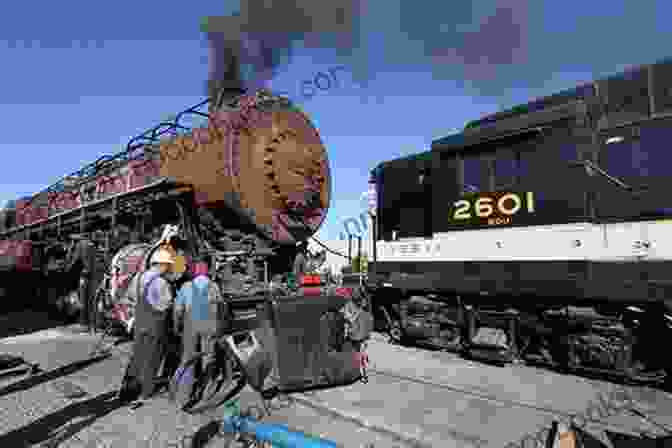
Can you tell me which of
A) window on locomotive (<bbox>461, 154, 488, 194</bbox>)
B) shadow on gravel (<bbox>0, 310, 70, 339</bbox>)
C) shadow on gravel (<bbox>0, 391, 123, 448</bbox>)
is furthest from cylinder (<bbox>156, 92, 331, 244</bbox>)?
shadow on gravel (<bbox>0, 310, 70, 339</bbox>)

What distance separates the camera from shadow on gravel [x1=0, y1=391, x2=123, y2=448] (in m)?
3.95

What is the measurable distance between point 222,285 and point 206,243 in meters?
0.79

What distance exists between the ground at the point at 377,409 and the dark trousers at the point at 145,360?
0.29 m

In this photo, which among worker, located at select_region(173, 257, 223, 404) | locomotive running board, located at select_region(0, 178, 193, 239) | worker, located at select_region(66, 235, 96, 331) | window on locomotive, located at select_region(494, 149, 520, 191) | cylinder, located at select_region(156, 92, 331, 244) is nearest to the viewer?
worker, located at select_region(173, 257, 223, 404)

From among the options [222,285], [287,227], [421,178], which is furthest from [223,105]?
[421,178]

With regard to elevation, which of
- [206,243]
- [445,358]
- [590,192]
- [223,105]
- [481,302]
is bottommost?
[445,358]

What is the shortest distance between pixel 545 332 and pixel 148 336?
218 inches

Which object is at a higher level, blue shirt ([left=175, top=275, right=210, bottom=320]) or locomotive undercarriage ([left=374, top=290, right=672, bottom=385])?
blue shirt ([left=175, top=275, right=210, bottom=320])

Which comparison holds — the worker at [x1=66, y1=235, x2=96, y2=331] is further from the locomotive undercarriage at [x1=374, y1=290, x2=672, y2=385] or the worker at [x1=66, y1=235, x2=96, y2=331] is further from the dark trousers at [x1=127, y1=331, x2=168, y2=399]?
the locomotive undercarriage at [x1=374, y1=290, x2=672, y2=385]

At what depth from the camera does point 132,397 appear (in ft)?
16.7

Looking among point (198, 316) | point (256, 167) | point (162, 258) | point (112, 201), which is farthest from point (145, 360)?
point (112, 201)

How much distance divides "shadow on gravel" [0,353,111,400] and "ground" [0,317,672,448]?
1 centimetres

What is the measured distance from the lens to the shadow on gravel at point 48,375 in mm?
5531

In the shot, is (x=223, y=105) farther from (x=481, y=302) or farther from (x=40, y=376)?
(x=481, y=302)
